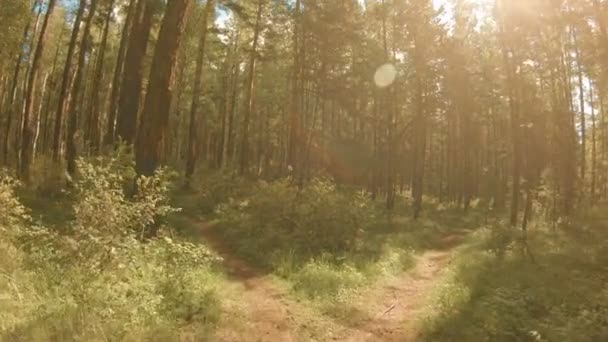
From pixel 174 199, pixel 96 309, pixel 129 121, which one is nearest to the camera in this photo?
pixel 96 309

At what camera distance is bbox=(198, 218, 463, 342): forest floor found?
24.5ft

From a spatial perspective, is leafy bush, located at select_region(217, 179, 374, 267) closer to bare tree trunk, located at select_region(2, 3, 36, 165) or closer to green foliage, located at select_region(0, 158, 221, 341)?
green foliage, located at select_region(0, 158, 221, 341)

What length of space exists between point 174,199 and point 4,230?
11438 millimetres

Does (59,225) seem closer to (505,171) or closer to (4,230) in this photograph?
(4,230)

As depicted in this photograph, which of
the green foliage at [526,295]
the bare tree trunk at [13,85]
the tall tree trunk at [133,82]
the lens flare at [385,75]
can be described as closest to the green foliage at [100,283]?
the green foliage at [526,295]

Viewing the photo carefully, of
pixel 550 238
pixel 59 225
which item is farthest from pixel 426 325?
pixel 550 238

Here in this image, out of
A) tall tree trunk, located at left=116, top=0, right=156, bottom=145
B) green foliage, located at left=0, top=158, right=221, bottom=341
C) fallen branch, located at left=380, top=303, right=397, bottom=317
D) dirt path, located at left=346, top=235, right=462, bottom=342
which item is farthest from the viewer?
tall tree trunk, located at left=116, top=0, right=156, bottom=145

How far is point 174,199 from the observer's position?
19406 millimetres

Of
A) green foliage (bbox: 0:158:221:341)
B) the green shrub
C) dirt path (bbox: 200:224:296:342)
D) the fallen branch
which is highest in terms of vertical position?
green foliage (bbox: 0:158:221:341)

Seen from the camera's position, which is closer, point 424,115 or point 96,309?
point 96,309

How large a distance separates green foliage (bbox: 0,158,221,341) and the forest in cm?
3

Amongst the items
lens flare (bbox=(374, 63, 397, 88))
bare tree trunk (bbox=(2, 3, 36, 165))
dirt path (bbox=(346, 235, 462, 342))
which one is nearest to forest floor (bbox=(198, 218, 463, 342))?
dirt path (bbox=(346, 235, 462, 342))

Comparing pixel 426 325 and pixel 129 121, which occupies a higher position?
pixel 129 121

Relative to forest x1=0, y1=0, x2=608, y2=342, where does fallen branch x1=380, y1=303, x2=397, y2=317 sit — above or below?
below
